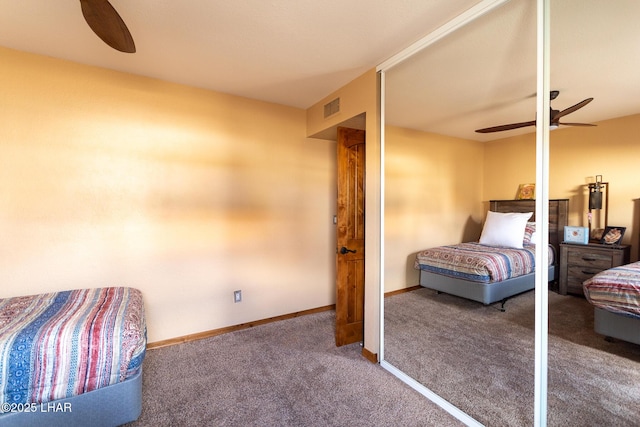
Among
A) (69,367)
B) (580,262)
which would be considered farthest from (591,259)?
(69,367)

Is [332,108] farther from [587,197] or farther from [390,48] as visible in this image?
[587,197]

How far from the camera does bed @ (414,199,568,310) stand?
1.48 meters

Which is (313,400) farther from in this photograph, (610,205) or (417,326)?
(610,205)

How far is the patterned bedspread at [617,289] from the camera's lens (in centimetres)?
135

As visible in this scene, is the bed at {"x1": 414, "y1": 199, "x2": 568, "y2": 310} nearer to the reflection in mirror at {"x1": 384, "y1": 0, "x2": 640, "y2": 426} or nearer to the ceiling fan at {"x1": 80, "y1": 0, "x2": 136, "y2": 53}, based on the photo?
the reflection in mirror at {"x1": 384, "y1": 0, "x2": 640, "y2": 426}

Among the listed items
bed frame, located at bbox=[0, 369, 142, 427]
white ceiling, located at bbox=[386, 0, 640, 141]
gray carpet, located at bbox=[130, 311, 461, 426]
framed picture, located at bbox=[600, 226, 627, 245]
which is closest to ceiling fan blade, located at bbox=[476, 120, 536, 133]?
white ceiling, located at bbox=[386, 0, 640, 141]

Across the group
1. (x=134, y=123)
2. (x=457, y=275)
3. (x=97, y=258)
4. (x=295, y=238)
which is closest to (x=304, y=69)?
(x=134, y=123)

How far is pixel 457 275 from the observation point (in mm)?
2318

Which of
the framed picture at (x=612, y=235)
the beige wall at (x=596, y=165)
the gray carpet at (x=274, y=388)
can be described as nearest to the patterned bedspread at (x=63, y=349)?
the gray carpet at (x=274, y=388)

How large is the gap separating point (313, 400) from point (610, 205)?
2092 mm

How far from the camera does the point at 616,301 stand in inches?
56.2

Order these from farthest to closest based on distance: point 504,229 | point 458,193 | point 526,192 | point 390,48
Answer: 1. point 458,193
2. point 390,48
3. point 504,229
4. point 526,192

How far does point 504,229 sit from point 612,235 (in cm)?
51

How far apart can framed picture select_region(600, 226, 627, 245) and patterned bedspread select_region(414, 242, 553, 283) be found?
0.83 feet
